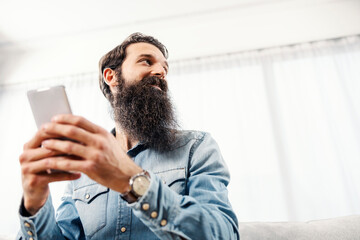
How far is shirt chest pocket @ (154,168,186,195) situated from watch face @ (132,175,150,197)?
304 mm

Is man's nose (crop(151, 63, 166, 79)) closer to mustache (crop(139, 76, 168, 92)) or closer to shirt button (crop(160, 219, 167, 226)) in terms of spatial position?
mustache (crop(139, 76, 168, 92))

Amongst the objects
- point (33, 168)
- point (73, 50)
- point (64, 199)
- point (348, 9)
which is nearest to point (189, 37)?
point (73, 50)

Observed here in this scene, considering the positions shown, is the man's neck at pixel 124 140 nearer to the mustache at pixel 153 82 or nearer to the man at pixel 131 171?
the man at pixel 131 171

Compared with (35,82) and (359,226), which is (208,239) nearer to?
(359,226)

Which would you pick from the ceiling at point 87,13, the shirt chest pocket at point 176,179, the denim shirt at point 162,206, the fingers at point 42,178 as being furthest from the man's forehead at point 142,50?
the ceiling at point 87,13

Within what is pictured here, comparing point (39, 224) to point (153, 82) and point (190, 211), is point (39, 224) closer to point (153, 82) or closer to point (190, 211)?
point (190, 211)

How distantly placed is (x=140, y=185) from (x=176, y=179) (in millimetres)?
318

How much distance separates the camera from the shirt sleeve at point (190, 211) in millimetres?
535

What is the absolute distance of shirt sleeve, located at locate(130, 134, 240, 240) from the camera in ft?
1.75

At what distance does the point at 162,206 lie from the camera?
543mm

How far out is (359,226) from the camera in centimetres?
99

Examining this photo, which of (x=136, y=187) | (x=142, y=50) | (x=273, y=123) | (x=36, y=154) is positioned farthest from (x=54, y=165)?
(x=273, y=123)

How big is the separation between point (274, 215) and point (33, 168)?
195cm

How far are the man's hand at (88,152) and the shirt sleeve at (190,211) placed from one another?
0.19 feet
